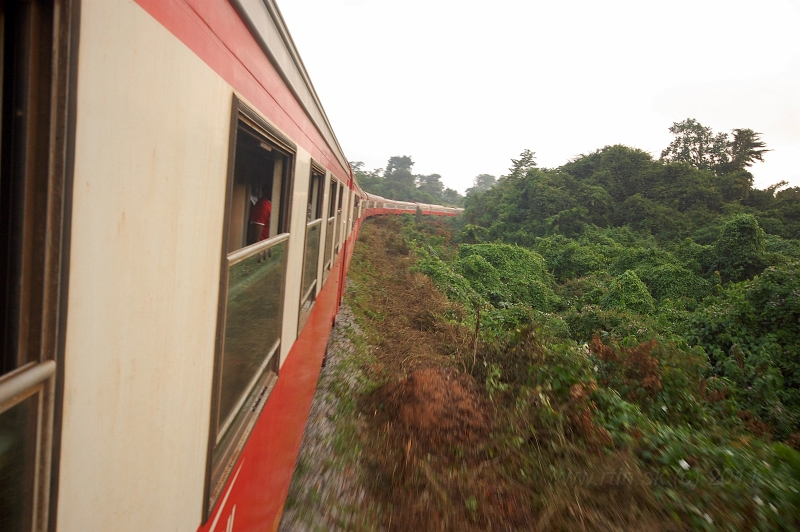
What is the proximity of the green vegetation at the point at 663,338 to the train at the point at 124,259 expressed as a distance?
3044mm

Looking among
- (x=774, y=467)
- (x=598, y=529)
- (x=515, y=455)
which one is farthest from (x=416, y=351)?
(x=774, y=467)

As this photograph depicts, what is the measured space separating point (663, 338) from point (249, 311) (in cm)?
746

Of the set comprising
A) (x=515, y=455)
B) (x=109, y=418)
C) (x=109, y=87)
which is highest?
(x=109, y=87)

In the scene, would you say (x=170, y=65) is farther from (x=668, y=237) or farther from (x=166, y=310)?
(x=668, y=237)

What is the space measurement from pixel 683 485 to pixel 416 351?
3.47 m

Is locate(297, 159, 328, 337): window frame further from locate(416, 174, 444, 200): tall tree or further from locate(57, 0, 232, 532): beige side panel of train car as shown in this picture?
locate(416, 174, 444, 200): tall tree

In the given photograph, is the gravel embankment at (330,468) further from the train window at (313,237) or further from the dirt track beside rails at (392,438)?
the train window at (313,237)

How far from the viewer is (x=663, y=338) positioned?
23.0ft

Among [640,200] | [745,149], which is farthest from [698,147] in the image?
[640,200]

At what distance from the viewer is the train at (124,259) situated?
1.68ft

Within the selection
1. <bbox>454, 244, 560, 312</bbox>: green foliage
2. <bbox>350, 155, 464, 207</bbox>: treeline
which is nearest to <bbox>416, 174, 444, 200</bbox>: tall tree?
<bbox>350, 155, 464, 207</bbox>: treeline

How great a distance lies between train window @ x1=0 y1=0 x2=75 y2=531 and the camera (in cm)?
50

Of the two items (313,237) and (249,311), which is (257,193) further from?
(249,311)

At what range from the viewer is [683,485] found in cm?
291
